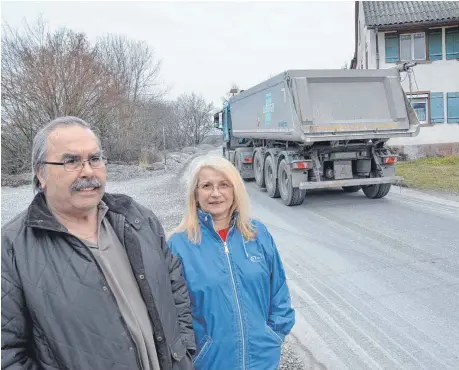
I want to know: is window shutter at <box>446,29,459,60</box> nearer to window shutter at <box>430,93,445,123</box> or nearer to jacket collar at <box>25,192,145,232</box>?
window shutter at <box>430,93,445,123</box>

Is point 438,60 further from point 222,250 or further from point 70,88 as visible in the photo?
point 222,250

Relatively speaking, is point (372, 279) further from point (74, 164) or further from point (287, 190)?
point (287, 190)

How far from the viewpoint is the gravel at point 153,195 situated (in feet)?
11.8

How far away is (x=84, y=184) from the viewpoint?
73.3 inches

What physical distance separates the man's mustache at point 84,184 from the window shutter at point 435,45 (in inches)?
798

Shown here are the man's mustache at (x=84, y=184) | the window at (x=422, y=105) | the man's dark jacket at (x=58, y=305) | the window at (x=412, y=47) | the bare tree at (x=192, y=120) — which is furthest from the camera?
the bare tree at (x=192, y=120)

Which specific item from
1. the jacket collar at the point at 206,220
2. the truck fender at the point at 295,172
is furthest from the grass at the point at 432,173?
the jacket collar at the point at 206,220

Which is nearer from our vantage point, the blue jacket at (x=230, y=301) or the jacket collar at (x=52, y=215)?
the jacket collar at (x=52, y=215)

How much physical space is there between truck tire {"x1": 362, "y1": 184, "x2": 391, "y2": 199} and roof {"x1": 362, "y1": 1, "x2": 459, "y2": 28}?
11.3 meters

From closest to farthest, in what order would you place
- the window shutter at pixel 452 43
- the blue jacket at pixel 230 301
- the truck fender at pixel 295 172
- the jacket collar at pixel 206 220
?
the blue jacket at pixel 230 301 → the jacket collar at pixel 206 220 → the truck fender at pixel 295 172 → the window shutter at pixel 452 43

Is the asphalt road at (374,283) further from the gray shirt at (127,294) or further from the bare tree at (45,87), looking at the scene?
the bare tree at (45,87)

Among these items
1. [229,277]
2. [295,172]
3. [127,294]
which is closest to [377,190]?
[295,172]

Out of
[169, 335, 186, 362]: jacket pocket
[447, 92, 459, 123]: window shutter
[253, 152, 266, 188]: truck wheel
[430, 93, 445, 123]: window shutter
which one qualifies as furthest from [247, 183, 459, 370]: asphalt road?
[447, 92, 459, 123]: window shutter

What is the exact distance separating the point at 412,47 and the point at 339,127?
12.5 metres
